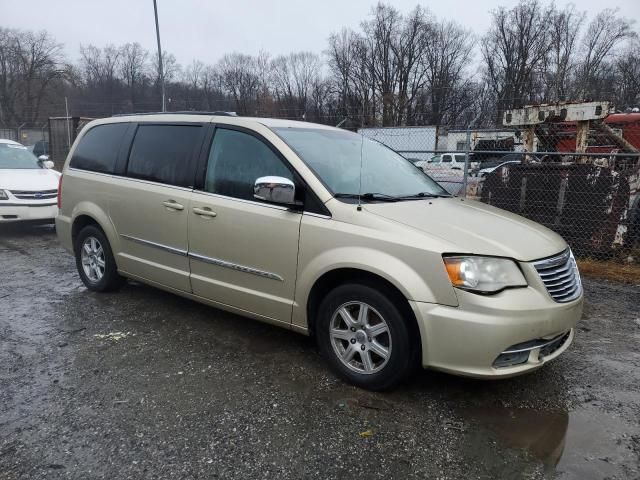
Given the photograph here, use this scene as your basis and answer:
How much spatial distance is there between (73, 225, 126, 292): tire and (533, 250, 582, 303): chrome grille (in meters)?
3.87

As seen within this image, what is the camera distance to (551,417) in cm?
294

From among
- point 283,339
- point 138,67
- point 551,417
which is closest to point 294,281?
point 283,339

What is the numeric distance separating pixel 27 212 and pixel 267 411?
6.91 m

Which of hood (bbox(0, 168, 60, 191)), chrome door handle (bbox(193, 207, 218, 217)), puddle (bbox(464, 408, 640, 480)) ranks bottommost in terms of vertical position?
puddle (bbox(464, 408, 640, 480))

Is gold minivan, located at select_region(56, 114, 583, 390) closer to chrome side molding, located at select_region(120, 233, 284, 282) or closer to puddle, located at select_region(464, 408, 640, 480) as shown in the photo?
chrome side molding, located at select_region(120, 233, 284, 282)

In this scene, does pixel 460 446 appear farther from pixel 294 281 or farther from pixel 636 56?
pixel 636 56

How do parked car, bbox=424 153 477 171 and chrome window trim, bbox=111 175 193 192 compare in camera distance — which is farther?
parked car, bbox=424 153 477 171

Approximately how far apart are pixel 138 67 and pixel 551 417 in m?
80.0

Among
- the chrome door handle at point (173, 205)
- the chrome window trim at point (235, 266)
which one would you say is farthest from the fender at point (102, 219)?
the chrome window trim at point (235, 266)

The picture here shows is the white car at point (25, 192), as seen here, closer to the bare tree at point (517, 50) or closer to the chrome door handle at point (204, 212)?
the chrome door handle at point (204, 212)

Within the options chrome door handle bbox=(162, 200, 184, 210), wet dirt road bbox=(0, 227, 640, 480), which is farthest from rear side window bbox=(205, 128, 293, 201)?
wet dirt road bbox=(0, 227, 640, 480)

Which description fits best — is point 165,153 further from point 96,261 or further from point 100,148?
point 96,261

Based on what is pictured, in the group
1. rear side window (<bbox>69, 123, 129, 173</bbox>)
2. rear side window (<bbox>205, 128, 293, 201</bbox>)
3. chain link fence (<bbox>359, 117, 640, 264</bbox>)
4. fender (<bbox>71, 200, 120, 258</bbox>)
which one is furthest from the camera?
chain link fence (<bbox>359, 117, 640, 264</bbox>)

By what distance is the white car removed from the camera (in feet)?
25.8
